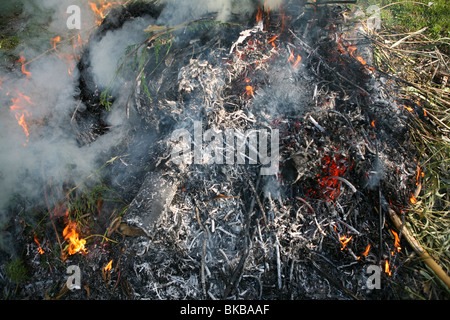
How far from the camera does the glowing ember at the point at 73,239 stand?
2.71 meters

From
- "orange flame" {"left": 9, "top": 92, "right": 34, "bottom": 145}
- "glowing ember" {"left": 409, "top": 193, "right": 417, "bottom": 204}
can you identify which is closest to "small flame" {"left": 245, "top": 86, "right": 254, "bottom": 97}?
"glowing ember" {"left": 409, "top": 193, "right": 417, "bottom": 204}

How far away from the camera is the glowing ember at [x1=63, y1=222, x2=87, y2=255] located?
2.71 m

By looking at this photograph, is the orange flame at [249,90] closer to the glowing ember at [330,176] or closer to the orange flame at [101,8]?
the glowing ember at [330,176]

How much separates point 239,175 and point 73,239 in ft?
6.70

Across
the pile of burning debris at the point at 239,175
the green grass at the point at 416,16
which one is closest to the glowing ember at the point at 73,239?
the pile of burning debris at the point at 239,175

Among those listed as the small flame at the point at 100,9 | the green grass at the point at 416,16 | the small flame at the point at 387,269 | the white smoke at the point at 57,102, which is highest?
the small flame at the point at 100,9

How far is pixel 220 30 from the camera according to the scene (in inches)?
132

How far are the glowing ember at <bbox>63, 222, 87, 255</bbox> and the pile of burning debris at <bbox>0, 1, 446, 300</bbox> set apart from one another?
0.6 inches

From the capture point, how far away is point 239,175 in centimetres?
280

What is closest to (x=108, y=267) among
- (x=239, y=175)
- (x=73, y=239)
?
(x=73, y=239)

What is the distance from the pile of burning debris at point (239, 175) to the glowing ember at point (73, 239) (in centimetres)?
1

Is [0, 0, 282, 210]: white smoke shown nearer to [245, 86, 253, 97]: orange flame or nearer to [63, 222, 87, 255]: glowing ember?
[63, 222, 87, 255]: glowing ember
